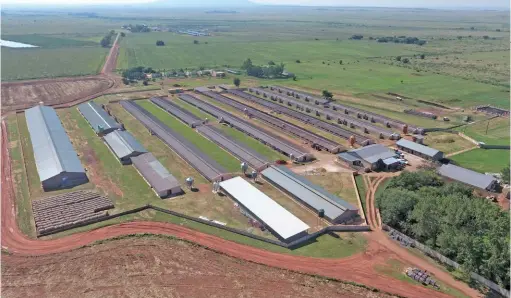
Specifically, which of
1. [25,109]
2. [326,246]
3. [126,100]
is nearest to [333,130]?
[326,246]

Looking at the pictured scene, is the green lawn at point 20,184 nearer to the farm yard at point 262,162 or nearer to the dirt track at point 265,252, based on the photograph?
the farm yard at point 262,162

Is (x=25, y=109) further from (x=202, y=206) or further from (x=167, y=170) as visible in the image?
(x=202, y=206)

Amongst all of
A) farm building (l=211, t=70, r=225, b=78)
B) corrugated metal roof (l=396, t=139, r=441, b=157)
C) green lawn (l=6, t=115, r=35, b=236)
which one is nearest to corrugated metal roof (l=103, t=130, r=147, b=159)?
green lawn (l=6, t=115, r=35, b=236)

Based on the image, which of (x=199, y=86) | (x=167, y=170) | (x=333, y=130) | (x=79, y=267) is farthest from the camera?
(x=199, y=86)

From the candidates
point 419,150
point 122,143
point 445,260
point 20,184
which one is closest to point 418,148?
point 419,150

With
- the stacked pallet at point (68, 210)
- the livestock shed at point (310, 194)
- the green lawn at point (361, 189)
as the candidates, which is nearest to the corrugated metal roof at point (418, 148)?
the green lawn at point (361, 189)

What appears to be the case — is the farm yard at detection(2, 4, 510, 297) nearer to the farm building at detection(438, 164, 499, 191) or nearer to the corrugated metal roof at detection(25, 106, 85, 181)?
the farm building at detection(438, 164, 499, 191)
